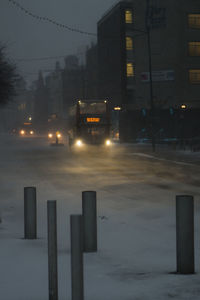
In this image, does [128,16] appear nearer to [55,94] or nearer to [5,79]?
[5,79]

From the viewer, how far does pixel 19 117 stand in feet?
571

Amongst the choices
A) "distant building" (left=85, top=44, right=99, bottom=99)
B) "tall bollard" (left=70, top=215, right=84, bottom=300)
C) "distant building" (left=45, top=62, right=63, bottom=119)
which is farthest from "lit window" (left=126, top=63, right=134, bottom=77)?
"tall bollard" (left=70, top=215, right=84, bottom=300)

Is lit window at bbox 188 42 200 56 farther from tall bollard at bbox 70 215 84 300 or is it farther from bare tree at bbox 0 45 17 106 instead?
tall bollard at bbox 70 215 84 300

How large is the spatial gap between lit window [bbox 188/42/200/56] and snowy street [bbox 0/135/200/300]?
40.2 metres

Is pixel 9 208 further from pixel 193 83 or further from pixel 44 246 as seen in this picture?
pixel 193 83

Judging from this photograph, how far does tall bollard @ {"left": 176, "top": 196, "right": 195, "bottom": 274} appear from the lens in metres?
5.88

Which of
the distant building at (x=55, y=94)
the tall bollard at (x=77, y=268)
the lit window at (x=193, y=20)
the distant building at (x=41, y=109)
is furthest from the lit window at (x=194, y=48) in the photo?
the distant building at (x=41, y=109)

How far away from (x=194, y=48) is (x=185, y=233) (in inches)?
2127

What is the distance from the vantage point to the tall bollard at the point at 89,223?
23.8 ft

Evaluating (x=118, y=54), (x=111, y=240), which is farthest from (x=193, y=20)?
(x=111, y=240)

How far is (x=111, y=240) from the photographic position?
8258 millimetres

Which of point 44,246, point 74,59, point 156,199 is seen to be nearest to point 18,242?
point 44,246

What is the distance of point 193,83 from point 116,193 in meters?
44.6

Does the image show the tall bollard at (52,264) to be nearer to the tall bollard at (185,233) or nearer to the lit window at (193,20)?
the tall bollard at (185,233)
